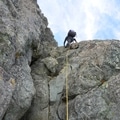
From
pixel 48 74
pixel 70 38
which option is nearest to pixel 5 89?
pixel 48 74

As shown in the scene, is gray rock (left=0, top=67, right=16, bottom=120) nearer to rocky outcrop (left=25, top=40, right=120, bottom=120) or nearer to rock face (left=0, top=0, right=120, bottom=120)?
rock face (left=0, top=0, right=120, bottom=120)

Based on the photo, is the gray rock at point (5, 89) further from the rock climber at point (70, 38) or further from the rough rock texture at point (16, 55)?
the rock climber at point (70, 38)

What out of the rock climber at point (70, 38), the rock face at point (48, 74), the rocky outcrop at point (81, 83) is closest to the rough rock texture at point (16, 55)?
the rock face at point (48, 74)

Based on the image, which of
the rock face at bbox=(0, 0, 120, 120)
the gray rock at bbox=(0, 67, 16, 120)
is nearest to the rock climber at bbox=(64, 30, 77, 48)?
the rock face at bbox=(0, 0, 120, 120)

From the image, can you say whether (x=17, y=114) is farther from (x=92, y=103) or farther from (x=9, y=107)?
(x=92, y=103)

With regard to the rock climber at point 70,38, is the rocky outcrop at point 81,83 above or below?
below

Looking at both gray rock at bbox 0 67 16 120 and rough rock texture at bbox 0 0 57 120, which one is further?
rough rock texture at bbox 0 0 57 120

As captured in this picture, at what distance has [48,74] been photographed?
68.4 ft

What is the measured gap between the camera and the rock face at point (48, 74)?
16562mm

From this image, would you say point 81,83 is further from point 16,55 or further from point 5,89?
point 5,89

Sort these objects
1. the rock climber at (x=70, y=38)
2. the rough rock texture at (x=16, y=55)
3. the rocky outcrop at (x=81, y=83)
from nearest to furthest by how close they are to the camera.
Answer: the rough rock texture at (x=16, y=55) → the rocky outcrop at (x=81, y=83) → the rock climber at (x=70, y=38)

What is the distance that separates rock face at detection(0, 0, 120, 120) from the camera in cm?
1656

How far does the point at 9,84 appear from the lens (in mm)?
15867

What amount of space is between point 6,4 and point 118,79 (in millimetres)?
8229
